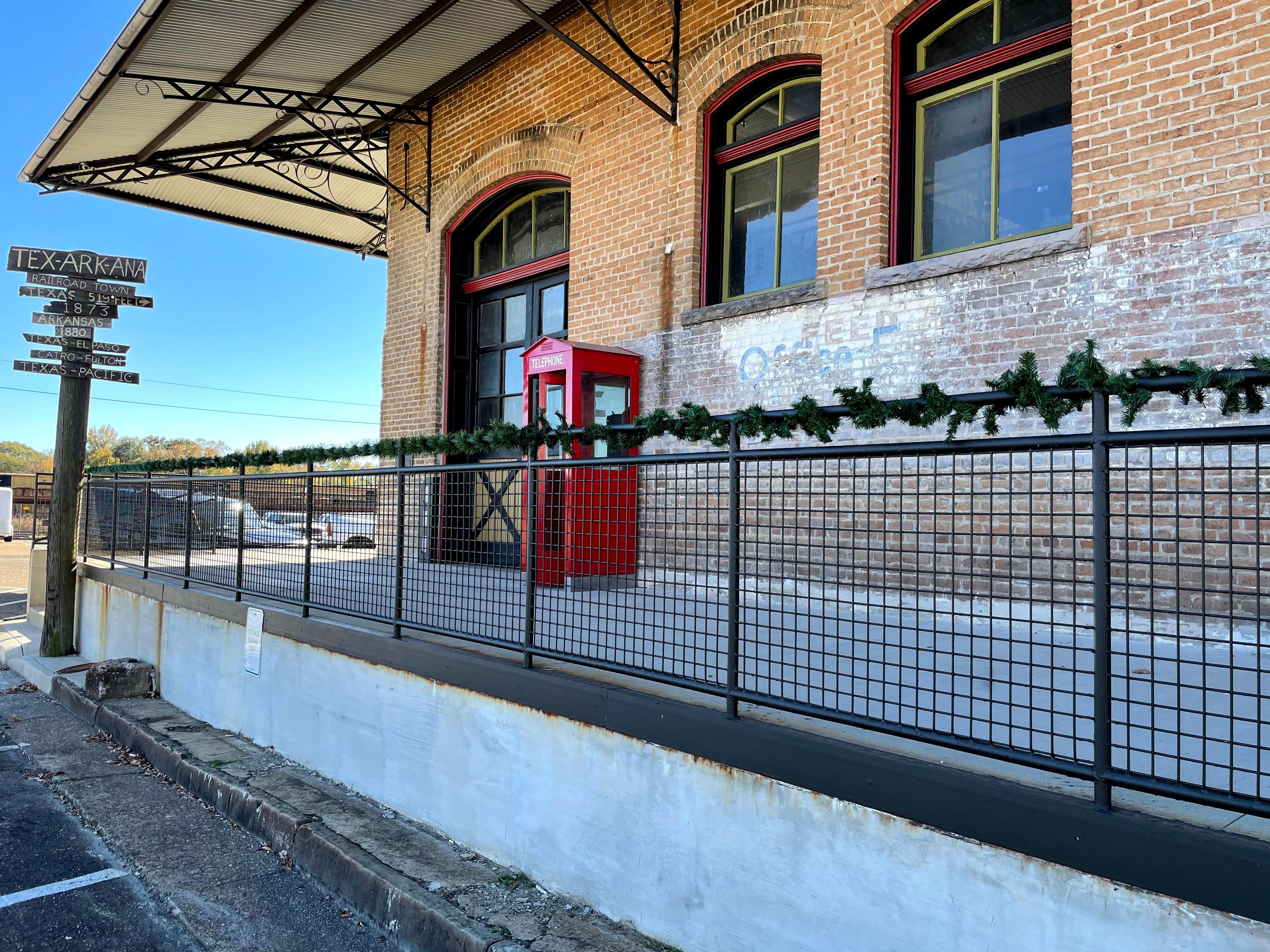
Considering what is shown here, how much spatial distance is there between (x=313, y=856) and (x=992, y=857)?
11.6ft

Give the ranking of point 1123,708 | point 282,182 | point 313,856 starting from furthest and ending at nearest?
1. point 282,182
2. point 313,856
3. point 1123,708

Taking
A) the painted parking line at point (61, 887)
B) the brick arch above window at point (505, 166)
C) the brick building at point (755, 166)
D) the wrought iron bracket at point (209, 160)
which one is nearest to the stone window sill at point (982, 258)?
the brick building at point (755, 166)

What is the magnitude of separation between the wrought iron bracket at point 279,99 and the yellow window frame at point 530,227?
1824mm

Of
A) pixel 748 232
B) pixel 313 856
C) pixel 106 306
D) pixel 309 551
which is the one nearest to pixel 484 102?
pixel 748 232

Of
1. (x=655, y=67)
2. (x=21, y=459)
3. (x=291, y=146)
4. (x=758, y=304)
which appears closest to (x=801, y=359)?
(x=758, y=304)

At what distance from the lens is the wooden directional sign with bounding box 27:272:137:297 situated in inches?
410

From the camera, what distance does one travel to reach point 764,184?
826cm

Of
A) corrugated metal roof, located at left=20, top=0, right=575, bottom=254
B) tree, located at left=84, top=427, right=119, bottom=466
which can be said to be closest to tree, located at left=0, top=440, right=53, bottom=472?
tree, located at left=84, top=427, right=119, bottom=466

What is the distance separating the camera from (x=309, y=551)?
240 inches

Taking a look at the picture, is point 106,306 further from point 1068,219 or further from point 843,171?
point 1068,219

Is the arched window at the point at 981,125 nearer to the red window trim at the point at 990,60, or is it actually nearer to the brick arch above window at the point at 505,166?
the red window trim at the point at 990,60

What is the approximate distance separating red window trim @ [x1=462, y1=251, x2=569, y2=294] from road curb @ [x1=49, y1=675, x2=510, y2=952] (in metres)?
6.55

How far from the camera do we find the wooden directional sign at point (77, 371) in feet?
34.0

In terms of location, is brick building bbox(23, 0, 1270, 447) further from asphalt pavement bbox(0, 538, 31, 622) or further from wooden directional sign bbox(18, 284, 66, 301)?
asphalt pavement bbox(0, 538, 31, 622)
